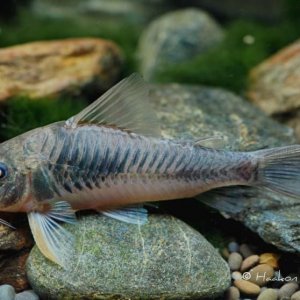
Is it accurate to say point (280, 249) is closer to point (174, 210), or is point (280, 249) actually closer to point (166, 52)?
point (174, 210)

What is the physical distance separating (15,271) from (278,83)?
4.06m

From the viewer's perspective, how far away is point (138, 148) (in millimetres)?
3674

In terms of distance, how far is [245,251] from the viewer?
12.8 feet

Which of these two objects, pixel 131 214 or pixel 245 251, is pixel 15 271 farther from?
pixel 245 251

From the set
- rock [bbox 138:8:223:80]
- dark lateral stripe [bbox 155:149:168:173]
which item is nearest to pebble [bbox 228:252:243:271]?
dark lateral stripe [bbox 155:149:168:173]

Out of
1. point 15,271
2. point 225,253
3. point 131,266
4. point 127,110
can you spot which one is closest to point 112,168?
point 127,110

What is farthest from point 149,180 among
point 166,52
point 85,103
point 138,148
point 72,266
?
point 166,52

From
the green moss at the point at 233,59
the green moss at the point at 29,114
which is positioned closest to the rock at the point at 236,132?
the green moss at the point at 233,59

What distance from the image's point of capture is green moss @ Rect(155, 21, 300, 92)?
259 inches

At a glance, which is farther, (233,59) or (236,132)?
(233,59)

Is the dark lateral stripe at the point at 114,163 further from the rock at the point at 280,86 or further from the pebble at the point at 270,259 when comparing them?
the rock at the point at 280,86

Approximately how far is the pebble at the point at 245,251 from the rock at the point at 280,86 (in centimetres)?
211

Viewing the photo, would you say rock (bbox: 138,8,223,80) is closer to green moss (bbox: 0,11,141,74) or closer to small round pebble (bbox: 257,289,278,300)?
green moss (bbox: 0,11,141,74)

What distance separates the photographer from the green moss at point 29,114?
476cm
